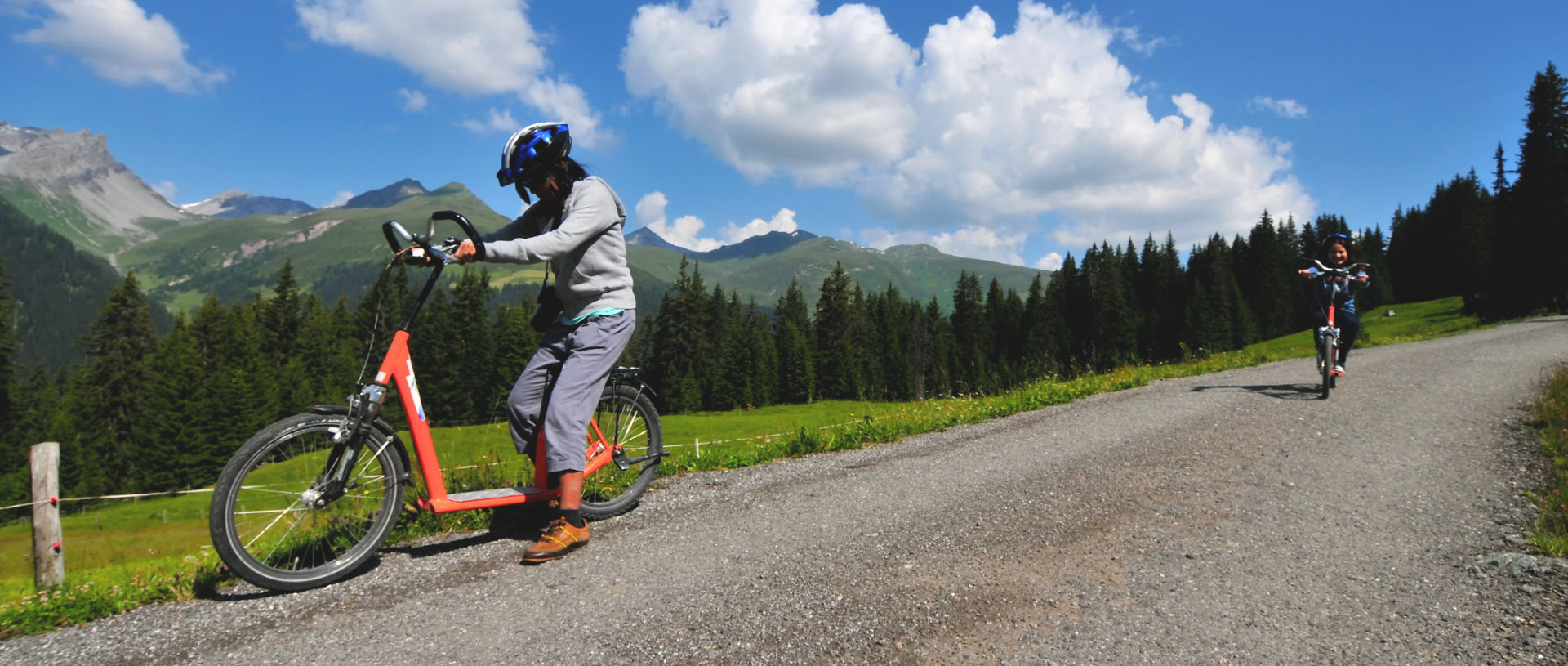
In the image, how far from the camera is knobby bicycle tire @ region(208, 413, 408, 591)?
13.4 ft

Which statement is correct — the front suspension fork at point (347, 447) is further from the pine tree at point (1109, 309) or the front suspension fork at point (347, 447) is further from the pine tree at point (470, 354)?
the pine tree at point (1109, 309)

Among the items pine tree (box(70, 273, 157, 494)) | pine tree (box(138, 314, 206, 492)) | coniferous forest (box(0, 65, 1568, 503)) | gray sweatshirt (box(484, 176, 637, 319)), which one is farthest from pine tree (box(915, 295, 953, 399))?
gray sweatshirt (box(484, 176, 637, 319))

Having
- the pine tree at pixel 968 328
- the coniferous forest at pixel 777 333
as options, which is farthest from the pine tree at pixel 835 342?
the pine tree at pixel 968 328

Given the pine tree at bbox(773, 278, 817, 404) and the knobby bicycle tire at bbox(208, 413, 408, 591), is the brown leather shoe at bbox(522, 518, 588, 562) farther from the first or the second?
the pine tree at bbox(773, 278, 817, 404)

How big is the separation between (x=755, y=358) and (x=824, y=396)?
474 inches

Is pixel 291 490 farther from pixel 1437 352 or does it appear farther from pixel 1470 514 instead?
pixel 1437 352

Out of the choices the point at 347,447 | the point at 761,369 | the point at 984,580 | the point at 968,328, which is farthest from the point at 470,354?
the point at 984,580

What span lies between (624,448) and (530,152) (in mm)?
2647

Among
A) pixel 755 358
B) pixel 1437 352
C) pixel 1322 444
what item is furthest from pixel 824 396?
pixel 1322 444

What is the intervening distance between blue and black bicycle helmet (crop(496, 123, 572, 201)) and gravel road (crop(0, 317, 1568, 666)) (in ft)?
8.73

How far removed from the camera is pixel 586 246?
5.16 metres

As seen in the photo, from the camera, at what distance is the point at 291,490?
4.49 m

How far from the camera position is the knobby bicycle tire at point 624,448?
586cm

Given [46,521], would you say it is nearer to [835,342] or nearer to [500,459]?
[500,459]
